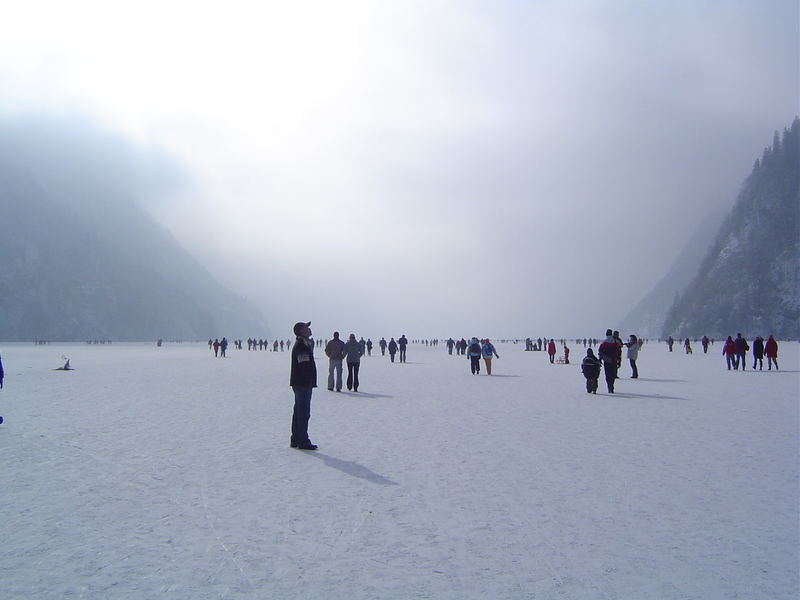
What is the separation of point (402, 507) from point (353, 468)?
1.82 m

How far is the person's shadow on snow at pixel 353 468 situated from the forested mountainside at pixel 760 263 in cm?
13222

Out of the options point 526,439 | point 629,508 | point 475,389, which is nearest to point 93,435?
point 526,439

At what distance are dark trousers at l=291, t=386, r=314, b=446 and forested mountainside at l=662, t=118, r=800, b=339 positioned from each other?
433 ft

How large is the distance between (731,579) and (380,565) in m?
2.73

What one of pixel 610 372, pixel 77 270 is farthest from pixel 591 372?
pixel 77 270

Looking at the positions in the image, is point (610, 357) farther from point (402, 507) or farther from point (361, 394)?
point (402, 507)

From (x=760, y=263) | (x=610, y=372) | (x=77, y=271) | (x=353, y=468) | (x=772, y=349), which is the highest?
(x=760, y=263)

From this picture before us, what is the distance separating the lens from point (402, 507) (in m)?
5.90

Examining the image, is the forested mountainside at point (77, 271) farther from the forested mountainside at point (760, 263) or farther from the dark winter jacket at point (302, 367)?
the forested mountainside at point (760, 263)

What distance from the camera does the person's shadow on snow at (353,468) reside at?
6.97 meters

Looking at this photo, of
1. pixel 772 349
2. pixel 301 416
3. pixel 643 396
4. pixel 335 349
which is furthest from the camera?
pixel 772 349

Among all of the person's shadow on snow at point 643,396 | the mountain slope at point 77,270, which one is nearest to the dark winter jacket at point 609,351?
the person's shadow on snow at point 643,396

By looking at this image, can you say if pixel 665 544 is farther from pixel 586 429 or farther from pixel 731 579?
pixel 586 429

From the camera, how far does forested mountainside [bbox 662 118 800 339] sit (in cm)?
11756
